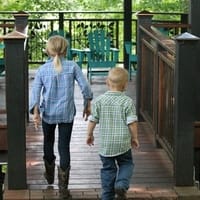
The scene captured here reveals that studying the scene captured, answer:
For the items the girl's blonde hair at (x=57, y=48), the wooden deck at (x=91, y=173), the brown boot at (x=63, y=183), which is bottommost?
the wooden deck at (x=91, y=173)

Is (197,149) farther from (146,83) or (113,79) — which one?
(113,79)

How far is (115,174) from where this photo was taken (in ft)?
17.9

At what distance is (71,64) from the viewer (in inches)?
226

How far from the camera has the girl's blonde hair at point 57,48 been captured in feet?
18.6

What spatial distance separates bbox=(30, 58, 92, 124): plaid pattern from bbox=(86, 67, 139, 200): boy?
0.38 meters

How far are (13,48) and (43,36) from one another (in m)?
8.15

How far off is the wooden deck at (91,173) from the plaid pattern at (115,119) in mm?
673

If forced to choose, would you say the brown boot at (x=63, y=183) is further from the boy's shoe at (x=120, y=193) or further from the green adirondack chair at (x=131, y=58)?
the green adirondack chair at (x=131, y=58)

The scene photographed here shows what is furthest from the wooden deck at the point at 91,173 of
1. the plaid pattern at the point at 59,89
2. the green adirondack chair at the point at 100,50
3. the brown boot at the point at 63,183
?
the green adirondack chair at the point at 100,50

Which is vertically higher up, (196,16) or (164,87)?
(196,16)

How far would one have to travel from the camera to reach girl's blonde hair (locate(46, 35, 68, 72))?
566 cm

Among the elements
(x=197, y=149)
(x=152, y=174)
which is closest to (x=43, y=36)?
(x=197, y=149)

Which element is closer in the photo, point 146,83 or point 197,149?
point 197,149

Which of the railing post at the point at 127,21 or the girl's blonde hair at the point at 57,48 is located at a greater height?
the girl's blonde hair at the point at 57,48
